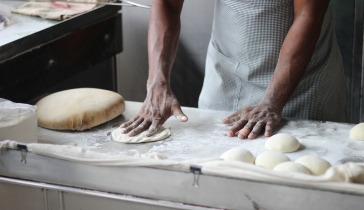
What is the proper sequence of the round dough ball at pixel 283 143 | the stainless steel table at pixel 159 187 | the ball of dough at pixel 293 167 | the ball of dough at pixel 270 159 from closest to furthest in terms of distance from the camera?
the stainless steel table at pixel 159 187, the ball of dough at pixel 293 167, the ball of dough at pixel 270 159, the round dough ball at pixel 283 143

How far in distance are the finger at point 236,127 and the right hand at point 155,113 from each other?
0.17 metres

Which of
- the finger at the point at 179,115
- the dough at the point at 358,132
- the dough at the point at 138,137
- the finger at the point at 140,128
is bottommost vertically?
the dough at the point at 138,137

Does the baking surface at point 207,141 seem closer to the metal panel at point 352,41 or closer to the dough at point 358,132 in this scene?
the dough at point 358,132

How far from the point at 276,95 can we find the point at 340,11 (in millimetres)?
1364

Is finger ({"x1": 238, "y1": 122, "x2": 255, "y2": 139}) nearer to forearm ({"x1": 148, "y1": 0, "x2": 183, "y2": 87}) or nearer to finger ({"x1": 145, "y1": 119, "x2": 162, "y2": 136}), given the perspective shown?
finger ({"x1": 145, "y1": 119, "x2": 162, "y2": 136})

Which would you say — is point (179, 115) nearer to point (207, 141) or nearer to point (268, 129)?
point (207, 141)

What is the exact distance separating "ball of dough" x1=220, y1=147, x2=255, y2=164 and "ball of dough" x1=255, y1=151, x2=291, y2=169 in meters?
0.02

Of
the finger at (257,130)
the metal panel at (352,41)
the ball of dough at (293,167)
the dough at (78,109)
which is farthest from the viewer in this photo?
the metal panel at (352,41)

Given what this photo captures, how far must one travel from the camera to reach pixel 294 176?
120cm

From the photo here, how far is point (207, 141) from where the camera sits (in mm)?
1784

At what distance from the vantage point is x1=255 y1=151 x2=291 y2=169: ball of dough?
1524 mm

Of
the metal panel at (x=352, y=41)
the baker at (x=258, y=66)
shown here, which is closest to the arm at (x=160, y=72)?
the baker at (x=258, y=66)

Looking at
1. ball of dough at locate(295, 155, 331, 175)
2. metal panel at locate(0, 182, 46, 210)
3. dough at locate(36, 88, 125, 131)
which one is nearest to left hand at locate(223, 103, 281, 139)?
ball of dough at locate(295, 155, 331, 175)

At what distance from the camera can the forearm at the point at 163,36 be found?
6.89 feet
